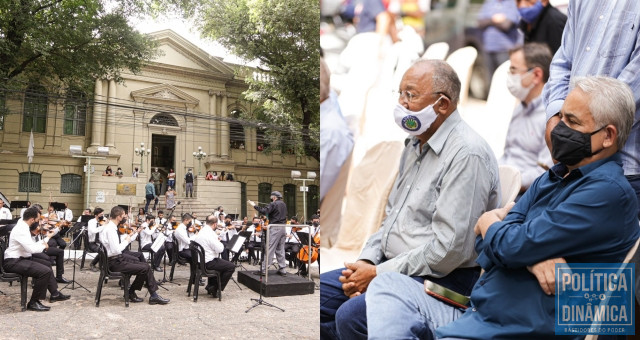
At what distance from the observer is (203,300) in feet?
24.5

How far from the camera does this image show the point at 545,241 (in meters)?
1.17

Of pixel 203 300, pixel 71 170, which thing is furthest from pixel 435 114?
pixel 71 170

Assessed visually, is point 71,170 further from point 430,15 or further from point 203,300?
point 430,15

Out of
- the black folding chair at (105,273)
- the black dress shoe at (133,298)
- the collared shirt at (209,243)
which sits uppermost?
the collared shirt at (209,243)

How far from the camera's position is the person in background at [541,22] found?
1.63 m

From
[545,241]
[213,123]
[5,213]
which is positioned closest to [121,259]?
[5,213]

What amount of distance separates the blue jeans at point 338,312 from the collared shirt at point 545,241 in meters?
0.30

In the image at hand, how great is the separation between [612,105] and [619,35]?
Answer: 1.05ft

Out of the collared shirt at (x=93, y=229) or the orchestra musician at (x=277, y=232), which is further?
the orchestra musician at (x=277, y=232)

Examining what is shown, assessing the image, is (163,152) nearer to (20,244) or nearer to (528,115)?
(20,244)

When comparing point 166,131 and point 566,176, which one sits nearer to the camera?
point 566,176

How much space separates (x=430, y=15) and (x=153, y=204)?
9.06m

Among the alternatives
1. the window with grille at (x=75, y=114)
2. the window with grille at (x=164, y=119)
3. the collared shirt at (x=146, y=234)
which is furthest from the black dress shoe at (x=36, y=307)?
the window with grille at (x=164, y=119)

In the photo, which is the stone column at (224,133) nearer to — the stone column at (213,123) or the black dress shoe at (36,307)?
the stone column at (213,123)
